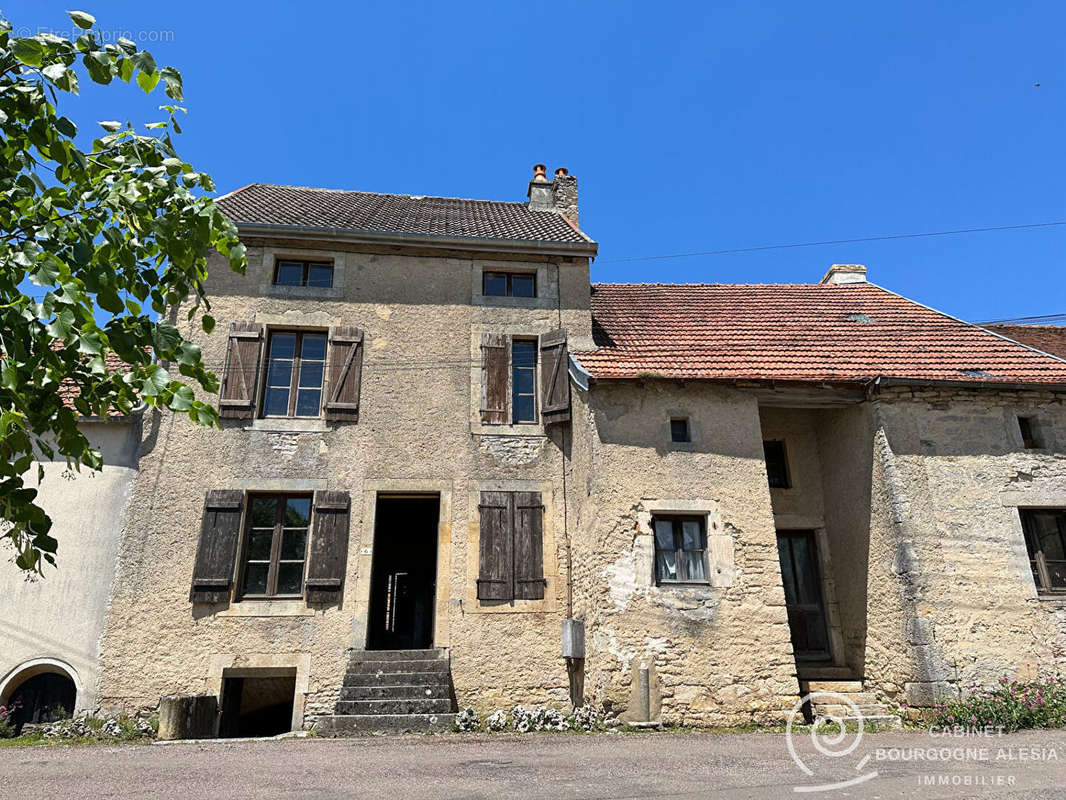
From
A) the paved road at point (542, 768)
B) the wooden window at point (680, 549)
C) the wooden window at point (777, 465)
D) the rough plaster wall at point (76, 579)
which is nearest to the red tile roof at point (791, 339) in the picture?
the wooden window at point (777, 465)

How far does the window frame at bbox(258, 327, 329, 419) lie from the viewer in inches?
379

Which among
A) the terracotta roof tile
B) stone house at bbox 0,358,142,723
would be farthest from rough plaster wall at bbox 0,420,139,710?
the terracotta roof tile

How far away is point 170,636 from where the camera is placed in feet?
27.4

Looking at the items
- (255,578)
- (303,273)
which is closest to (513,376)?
(303,273)

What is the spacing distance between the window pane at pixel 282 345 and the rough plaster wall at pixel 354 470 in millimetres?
272

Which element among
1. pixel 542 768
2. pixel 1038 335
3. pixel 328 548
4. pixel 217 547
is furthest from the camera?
pixel 1038 335

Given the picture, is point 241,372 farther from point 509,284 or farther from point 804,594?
point 804,594

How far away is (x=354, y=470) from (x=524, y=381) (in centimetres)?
283

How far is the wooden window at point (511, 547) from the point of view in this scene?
29.2 feet

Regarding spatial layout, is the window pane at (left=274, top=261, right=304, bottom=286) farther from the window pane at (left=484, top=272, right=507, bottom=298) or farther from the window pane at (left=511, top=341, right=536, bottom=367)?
the window pane at (left=511, top=341, right=536, bottom=367)

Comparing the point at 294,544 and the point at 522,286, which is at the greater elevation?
the point at 522,286

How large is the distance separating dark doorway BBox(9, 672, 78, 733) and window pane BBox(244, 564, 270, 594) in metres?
2.50

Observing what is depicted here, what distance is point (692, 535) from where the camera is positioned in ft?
28.0

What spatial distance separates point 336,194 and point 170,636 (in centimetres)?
891
